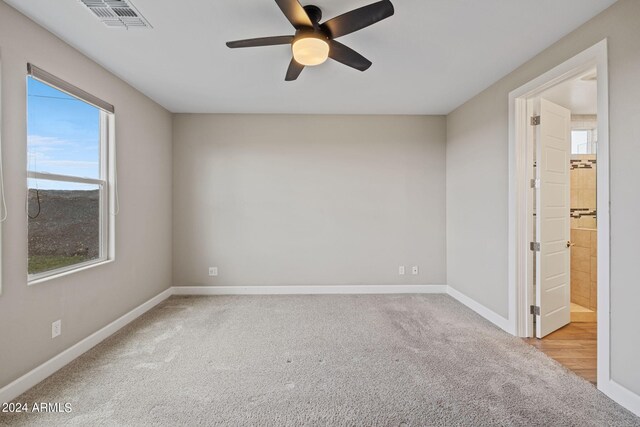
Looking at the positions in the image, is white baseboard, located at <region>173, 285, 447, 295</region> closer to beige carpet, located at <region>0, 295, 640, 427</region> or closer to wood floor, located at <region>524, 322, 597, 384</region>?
beige carpet, located at <region>0, 295, 640, 427</region>

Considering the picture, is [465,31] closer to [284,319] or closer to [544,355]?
[544,355]

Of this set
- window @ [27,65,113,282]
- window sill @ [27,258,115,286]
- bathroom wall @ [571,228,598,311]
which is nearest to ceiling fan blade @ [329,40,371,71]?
window @ [27,65,113,282]

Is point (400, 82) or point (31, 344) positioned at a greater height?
point (400, 82)

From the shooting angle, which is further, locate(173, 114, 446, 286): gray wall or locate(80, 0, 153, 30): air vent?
locate(173, 114, 446, 286): gray wall

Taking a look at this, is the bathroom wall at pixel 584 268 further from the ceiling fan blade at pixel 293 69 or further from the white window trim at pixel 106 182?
the white window trim at pixel 106 182

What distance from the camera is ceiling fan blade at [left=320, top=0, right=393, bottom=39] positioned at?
5.11 feet

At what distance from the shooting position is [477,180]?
341cm

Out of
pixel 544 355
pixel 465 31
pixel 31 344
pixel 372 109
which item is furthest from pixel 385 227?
pixel 31 344

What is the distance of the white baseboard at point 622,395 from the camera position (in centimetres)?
174

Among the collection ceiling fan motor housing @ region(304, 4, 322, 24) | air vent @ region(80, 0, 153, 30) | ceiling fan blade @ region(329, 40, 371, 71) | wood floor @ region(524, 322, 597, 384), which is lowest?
wood floor @ region(524, 322, 597, 384)

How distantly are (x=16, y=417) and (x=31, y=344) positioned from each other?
471 mm

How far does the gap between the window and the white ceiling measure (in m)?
0.46

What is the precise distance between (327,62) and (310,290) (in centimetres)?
290

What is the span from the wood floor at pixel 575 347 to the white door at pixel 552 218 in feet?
0.28
